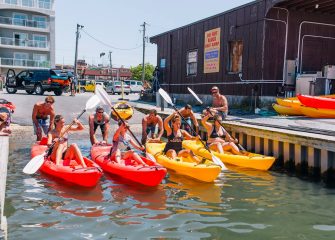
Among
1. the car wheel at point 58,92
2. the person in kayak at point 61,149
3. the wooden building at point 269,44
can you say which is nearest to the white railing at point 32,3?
the car wheel at point 58,92

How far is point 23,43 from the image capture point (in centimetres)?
4934

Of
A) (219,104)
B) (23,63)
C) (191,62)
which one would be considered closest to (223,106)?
(219,104)

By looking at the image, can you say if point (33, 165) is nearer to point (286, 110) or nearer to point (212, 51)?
point (286, 110)

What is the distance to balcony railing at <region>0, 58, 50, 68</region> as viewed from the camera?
157 feet

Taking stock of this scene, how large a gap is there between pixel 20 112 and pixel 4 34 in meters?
35.7

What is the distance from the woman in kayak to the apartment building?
41973 millimetres

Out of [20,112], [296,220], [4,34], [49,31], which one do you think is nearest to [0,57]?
[4,34]

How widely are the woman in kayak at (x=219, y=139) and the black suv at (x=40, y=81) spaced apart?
62.6 feet

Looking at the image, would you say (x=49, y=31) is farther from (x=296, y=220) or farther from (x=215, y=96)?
(x=296, y=220)

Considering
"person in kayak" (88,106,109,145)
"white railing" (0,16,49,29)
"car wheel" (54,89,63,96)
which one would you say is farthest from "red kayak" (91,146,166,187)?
"white railing" (0,16,49,29)

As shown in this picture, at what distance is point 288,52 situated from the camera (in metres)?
17.2

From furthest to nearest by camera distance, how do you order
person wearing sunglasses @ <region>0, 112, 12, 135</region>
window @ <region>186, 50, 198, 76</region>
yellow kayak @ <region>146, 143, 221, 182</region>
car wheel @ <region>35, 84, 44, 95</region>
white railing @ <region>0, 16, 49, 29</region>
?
white railing @ <region>0, 16, 49, 29</region> → car wheel @ <region>35, 84, 44, 95</region> → window @ <region>186, 50, 198, 76</region> → person wearing sunglasses @ <region>0, 112, 12, 135</region> → yellow kayak @ <region>146, 143, 221, 182</region>

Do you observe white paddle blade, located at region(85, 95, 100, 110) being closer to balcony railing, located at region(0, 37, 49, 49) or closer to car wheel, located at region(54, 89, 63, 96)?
car wheel, located at region(54, 89, 63, 96)

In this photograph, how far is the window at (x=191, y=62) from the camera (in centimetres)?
2250
